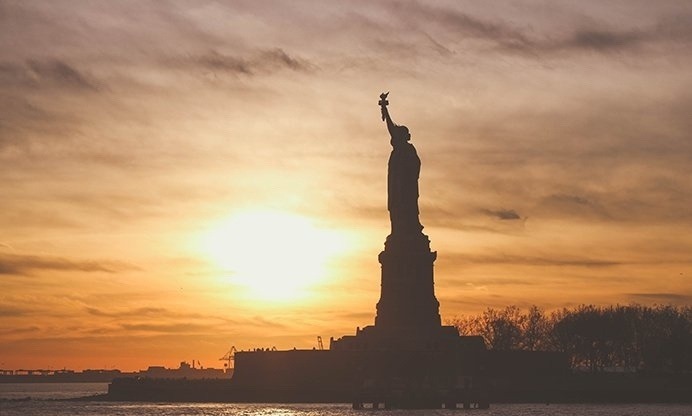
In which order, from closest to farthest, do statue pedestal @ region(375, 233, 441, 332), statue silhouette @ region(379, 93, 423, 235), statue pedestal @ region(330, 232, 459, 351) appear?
statue pedestal @ region(330, 232, 459, 351) → statue pedestal @ region(375, 233, 441, 332) → statue silhouette @ region(379, 93, 423, 235)

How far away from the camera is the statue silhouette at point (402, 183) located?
3533 inches

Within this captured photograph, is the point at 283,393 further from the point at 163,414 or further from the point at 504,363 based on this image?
the point at 504,363

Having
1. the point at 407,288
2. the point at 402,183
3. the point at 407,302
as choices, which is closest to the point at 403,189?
the point at 402,183

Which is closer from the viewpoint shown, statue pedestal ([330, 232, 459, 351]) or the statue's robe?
statue pedestal ([330, 232, 459, 351])

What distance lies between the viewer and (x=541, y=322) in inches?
5433

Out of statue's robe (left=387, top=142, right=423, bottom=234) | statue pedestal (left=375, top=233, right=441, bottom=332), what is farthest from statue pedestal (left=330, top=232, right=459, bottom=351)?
statue's robe (left=387, top=142, right=423, bottom=234)

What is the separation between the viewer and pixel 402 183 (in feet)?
296

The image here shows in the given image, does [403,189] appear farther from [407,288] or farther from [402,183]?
[407,288]

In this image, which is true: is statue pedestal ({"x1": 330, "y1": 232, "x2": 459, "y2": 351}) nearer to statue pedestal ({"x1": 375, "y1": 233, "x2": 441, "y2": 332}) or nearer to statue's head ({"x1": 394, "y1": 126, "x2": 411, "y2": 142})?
statue pedestal ({"x1": 375, "y1": 233, "x2": 441, "y2": 332})

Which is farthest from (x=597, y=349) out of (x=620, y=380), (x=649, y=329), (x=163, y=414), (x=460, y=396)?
(x=163, y=414)

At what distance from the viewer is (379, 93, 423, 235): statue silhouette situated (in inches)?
3533

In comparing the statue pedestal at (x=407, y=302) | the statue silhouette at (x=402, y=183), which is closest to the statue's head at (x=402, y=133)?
Answer: the statue silhouette at (x=402, y=183)

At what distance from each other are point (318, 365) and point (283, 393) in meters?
3.89

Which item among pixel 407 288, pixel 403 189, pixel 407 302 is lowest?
pixel 407 302
